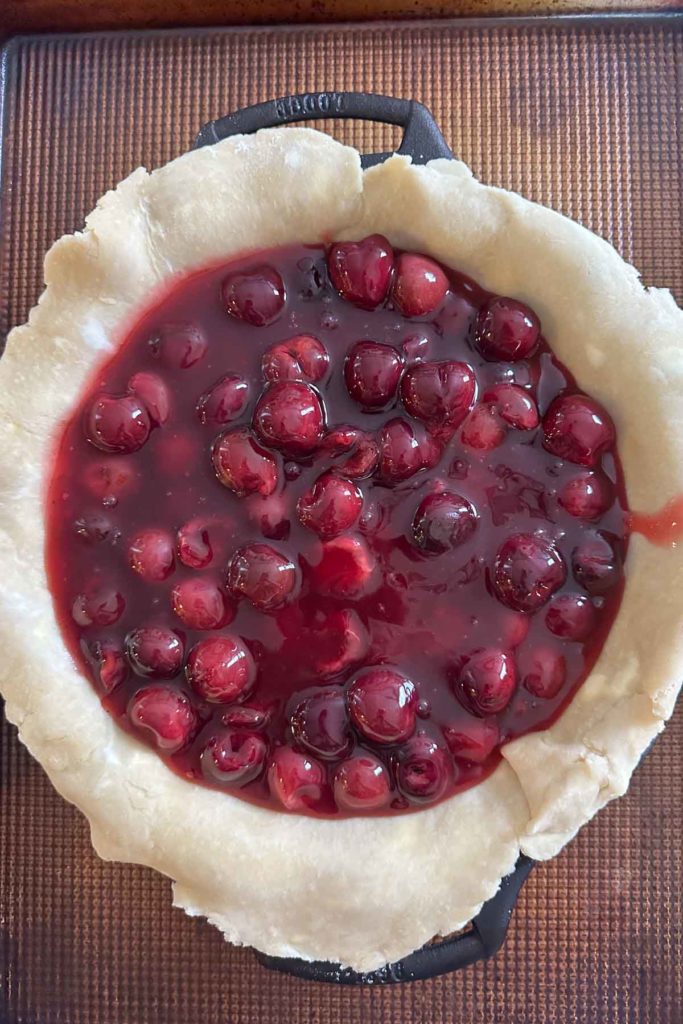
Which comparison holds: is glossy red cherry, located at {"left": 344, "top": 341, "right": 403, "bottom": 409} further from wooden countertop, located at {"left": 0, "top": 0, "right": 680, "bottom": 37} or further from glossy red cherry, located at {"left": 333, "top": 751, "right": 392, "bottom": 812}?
wooden countertop, located at {"left": 0, "top": 0, "right": 680, "bottom": 37}

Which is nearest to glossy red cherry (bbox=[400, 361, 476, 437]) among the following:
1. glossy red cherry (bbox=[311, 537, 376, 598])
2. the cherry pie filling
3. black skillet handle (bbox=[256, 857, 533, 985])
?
the cherry pie filling

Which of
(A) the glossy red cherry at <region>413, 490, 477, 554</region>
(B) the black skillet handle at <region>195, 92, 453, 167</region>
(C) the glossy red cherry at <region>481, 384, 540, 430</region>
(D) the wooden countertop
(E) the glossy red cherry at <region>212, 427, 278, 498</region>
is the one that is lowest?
(A) the glossy red cherry at <region>413, 490, 477, 554</region>

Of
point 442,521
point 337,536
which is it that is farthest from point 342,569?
point 442,521

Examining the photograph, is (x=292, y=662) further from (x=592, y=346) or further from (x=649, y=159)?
(x=649, y=159)

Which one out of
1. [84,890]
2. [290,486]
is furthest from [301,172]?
[84,890]

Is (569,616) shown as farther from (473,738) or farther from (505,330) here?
(505,330)
